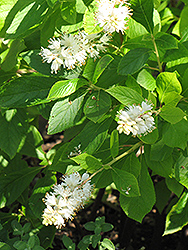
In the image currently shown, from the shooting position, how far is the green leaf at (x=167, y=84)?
852 mm

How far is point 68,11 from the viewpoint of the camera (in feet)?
2.60

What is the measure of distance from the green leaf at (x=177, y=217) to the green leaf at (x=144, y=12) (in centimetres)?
58

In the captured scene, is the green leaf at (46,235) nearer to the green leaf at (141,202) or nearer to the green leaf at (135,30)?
the green leaf at (141,202)

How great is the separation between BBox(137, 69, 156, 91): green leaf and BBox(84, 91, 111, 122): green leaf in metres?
0.13

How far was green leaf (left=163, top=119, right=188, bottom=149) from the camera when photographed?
0.83 meters

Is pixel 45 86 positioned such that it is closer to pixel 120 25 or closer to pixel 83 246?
pixel 120 25

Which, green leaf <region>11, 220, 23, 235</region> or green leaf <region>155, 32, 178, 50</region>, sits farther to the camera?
green leaf <region>11, 220, 23, 235</region>

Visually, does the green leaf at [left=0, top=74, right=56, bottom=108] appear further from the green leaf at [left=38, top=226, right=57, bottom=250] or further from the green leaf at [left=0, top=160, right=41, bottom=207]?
the green leaf at [left=38, top=226, right=57, bottom=250]

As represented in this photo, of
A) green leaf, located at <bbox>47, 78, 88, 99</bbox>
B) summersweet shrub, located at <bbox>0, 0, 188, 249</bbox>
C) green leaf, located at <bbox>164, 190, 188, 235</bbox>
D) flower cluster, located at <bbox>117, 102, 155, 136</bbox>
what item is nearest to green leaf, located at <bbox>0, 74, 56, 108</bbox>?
summersweet shrub, located at <bbox>0, 0, 188, 249</bbox>

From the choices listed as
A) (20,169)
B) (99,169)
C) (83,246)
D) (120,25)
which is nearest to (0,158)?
(20,169)

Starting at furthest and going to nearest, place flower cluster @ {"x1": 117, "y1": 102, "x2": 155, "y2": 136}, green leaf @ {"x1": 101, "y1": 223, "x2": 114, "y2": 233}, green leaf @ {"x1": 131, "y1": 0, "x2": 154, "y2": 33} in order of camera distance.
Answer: green leaf @ {"x1": 101, "y1": 223, "x2": 114, "y2": 233}, green leaf @ {"x1": 131, "y1": 0, "x2": 154, "y2": 33}, flower cluster @ {"x1": 117, "y1": 102, "x2": 155, "y2": 136}

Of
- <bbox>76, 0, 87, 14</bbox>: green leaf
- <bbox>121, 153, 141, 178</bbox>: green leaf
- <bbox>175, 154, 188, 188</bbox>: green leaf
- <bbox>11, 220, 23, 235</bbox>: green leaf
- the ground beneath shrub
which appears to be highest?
<bbox>76, 0, 87, 14</bbox>: green leaf

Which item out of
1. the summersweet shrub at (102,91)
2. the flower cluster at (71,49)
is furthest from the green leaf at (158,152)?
the flower cluster at (71,49)

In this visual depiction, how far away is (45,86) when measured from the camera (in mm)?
975
